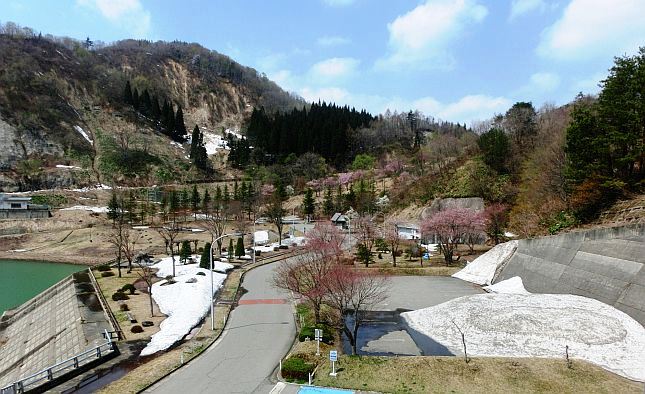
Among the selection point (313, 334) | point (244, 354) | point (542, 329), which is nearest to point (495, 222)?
point (542, 329)

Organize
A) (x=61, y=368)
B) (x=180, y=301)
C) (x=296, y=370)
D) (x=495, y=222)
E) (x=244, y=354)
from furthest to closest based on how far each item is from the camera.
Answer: (x=495, y=222)
(x=180, y=301)
(x=244, y=354)
(x=61, y=368)
(x=296, y=370)

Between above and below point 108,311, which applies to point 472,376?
above

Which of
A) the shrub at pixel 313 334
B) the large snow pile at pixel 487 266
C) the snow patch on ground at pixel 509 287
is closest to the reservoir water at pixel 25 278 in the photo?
the shrub at pixel 313 334

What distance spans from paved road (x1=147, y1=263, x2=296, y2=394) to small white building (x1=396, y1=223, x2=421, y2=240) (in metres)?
32.1

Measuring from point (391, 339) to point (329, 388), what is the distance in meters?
7.18

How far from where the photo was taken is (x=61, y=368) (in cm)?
1842

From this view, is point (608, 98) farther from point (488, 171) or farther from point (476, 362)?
point (488, 171)

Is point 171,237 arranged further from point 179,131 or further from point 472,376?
point 179,131

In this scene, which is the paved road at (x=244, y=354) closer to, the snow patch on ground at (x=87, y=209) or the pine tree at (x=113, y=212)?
the pine tree at (x=113, y=212)

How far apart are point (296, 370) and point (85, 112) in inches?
4584

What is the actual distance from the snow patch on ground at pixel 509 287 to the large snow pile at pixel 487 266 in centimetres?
177

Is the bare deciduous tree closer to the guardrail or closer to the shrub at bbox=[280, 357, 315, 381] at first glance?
the guardrail

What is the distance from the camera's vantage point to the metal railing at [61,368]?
15.6 metres

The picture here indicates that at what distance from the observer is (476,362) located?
56.5ft
